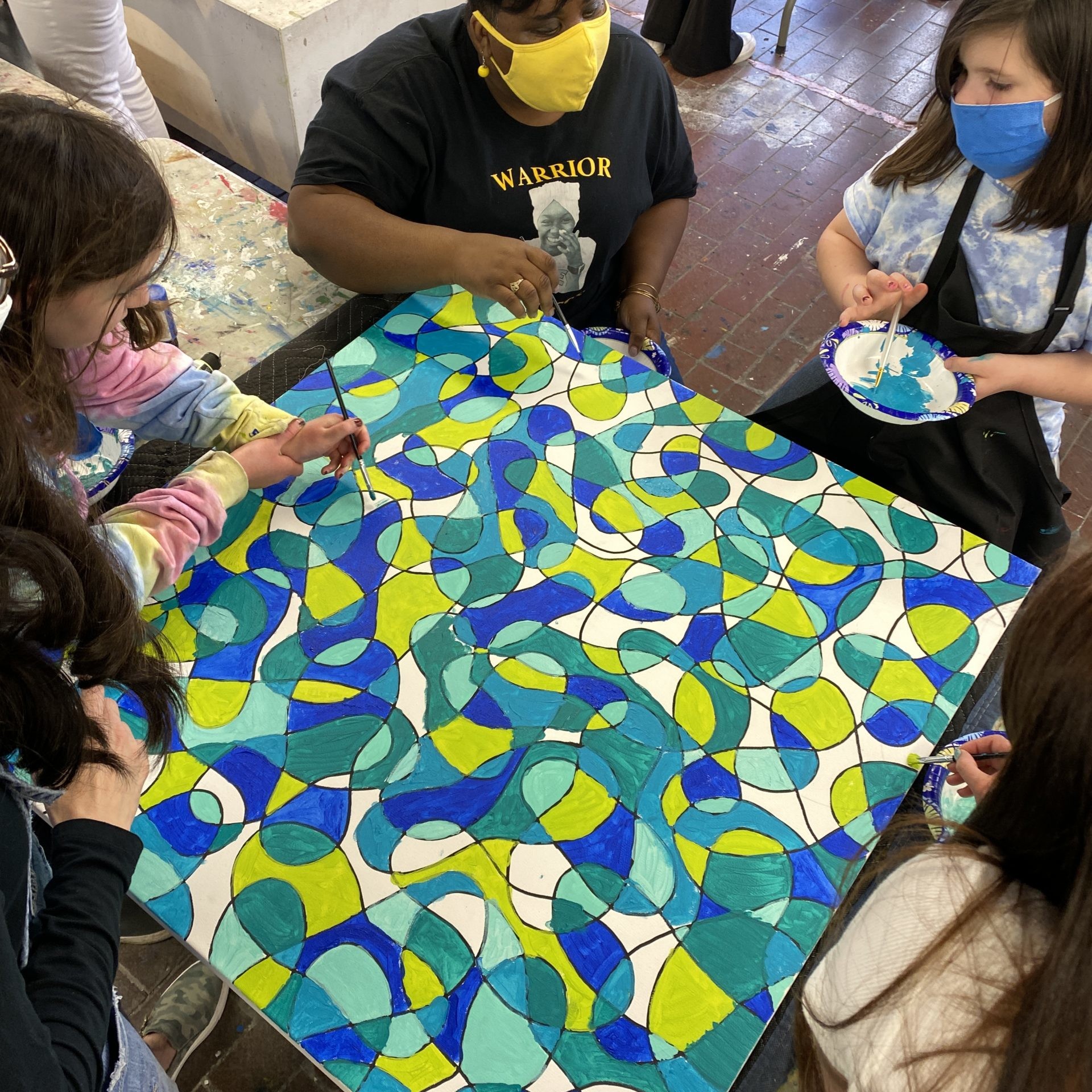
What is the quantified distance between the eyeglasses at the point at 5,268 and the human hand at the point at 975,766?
3.74 feet

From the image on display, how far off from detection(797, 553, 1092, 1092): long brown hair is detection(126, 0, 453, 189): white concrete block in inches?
109

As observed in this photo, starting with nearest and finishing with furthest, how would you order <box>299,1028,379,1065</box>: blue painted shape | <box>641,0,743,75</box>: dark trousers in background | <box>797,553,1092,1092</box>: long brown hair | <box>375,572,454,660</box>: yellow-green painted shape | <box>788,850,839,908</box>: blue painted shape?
<box>797,553,1092,1092</box>: long brown hair
<box>299,1028,379,1065</box>: blue painted shape
<box>788,850,839,908</box>: blue painted shape
<box>375,572,454,660</box>: yellow-green painted shape
<box>641,0,743,75</box>: dark trousers in background

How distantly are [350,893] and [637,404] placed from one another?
2.90ft

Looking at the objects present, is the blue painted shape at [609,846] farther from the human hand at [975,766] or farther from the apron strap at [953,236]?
the apron strap at [953,236]

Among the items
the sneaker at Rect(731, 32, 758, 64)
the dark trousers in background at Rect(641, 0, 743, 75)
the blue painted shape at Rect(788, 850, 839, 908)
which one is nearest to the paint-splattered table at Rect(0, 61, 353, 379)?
the blue painted shape at Rect(788, 850, 839, 908)

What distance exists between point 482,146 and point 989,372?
0.98 meters

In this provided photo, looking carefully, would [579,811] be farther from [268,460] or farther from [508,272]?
[508,272]

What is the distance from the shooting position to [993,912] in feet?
2.56

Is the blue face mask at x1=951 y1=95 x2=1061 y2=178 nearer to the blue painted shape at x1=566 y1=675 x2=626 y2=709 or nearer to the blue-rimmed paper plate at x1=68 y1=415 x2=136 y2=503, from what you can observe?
the blue painted shape at x1=566 y1=675 x2=626 y2=709

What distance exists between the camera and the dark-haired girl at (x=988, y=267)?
142 cm

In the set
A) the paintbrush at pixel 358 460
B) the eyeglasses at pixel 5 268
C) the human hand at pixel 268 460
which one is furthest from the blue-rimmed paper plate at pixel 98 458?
the eyeglasses at pixel 5 268

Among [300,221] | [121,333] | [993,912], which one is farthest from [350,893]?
[300,221]

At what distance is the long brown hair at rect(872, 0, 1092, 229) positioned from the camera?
4.49 feet

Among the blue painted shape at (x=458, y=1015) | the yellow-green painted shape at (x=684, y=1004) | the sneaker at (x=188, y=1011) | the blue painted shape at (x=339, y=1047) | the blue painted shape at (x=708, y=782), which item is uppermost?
the blue painted shape at (x=708, y=782)
